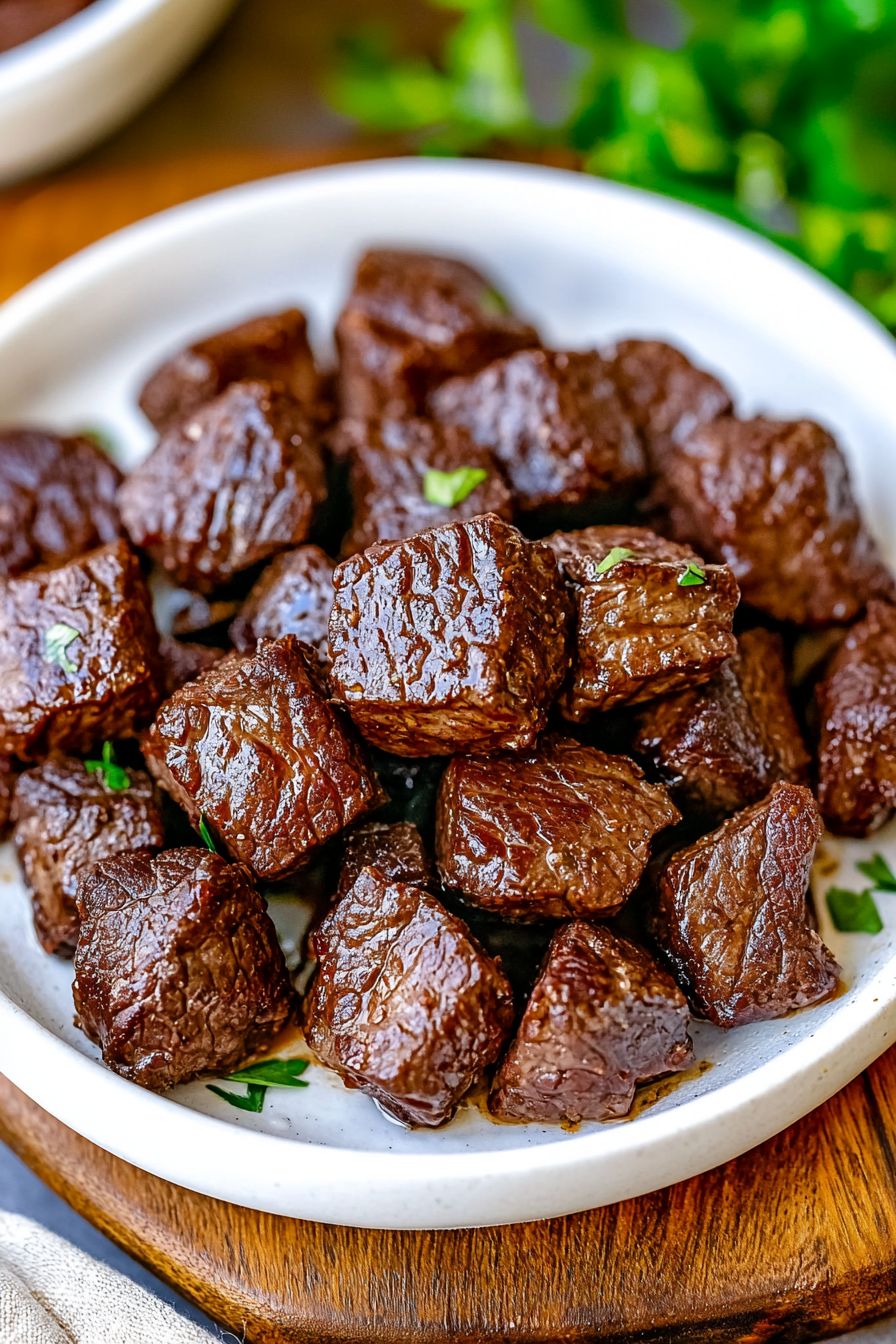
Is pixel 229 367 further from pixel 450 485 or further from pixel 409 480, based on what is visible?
pixel 450 485

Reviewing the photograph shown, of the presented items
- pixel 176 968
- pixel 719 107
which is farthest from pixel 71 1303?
pixel 719 107

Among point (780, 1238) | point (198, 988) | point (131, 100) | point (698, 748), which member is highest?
point (131, 100)

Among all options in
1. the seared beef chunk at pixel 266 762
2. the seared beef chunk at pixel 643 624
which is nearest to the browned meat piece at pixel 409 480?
the seared beef chunk at pixel 643 624

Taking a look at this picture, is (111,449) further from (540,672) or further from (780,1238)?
(780,1238)

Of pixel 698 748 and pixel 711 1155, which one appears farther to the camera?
pixel 698 748

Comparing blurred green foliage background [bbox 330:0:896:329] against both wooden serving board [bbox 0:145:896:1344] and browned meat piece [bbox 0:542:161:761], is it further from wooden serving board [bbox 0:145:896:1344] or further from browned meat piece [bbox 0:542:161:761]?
wooden serving board [bbox 0:145:896:1344]

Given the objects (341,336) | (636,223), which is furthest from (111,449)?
(636,223)
